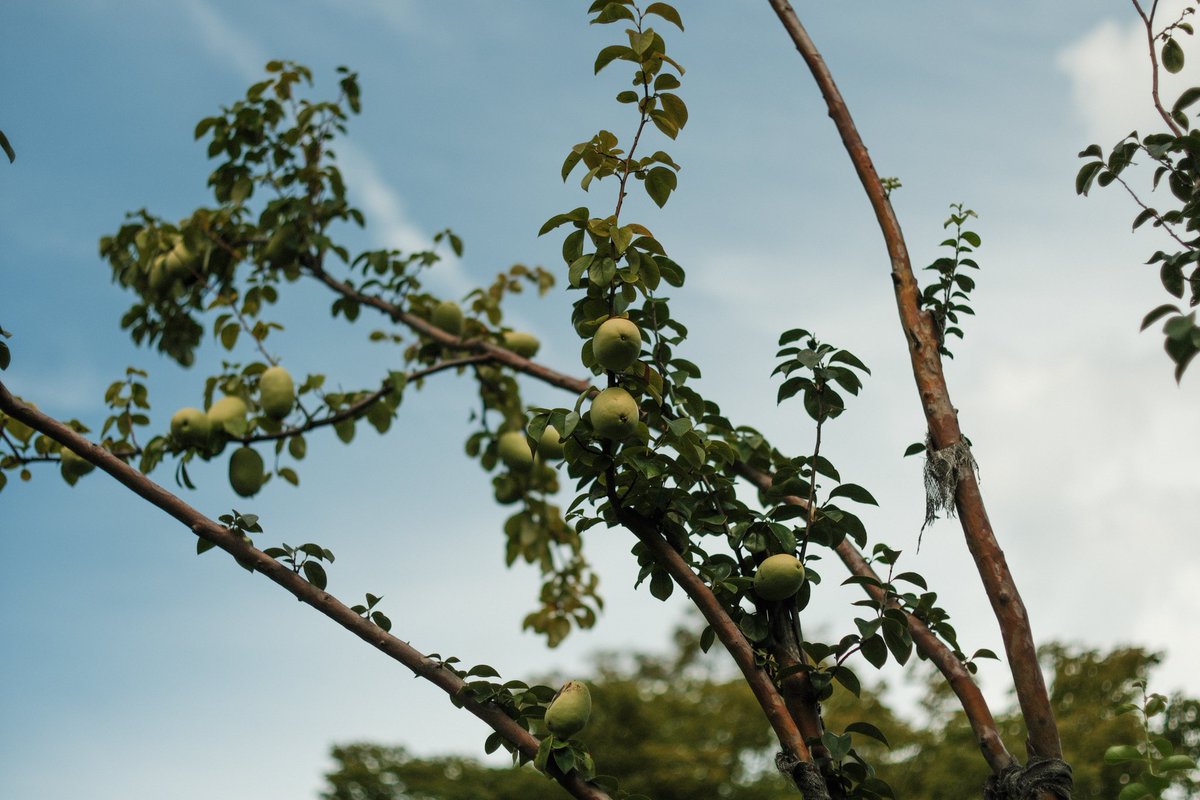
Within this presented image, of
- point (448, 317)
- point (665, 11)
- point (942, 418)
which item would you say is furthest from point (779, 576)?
point (448, 317)

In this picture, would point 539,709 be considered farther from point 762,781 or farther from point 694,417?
point 762,781

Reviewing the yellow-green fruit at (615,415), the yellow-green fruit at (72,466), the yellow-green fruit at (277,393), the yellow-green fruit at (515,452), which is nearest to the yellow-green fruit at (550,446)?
the yellow-green fruit at (515,452)

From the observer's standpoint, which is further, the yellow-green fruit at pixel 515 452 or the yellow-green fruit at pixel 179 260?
the yellow-green fruit at pixel 179 260

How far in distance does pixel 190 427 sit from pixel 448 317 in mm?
1160

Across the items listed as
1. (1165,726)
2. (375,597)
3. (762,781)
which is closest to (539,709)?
(375,597)

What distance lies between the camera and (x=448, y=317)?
14.4 feet

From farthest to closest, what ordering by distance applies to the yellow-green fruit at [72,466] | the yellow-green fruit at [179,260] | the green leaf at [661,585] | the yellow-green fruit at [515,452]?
the yellow-green fruit at [179,260]
the yellow-green fruit at [515,452]
the yellow-green fruit at [72,466]
the green leaf at [661,585]

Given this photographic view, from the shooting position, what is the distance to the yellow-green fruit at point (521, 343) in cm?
438

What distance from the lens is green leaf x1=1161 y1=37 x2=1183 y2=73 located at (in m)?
2.35

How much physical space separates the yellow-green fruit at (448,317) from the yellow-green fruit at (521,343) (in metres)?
0.22

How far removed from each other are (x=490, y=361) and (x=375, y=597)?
2.15 m

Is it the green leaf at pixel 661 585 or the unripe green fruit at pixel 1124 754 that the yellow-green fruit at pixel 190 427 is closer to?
the green leaf at pixel 661 585

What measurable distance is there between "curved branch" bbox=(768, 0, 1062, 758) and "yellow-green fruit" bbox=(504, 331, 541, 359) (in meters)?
1.99

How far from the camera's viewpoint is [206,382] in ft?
13.0
